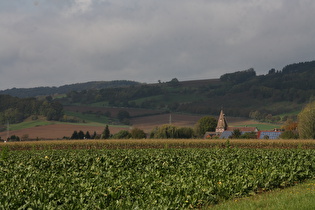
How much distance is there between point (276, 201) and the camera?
17.3 meters

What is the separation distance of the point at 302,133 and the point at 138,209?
284ft

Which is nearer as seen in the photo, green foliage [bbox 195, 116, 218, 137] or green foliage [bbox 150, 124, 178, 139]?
green foliage [bbox 150, 124, 178, 139]

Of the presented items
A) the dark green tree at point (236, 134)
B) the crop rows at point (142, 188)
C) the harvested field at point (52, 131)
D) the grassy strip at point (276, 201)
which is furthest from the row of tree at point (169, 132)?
the grassy strip at point (276, 201)

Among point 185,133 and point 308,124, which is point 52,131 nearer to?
point 185,133

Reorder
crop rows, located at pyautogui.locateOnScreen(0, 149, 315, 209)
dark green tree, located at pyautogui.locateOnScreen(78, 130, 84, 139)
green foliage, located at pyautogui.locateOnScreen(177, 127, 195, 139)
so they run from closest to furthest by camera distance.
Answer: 1. crop rows, located at pyautogui.locateOnScreen(0, 149, 315, 209)
2. green foliage, located at pyautogui.locateOnScreen(177, 127, 195, 139)
3. dark green tree, located at pyautogui.locateOnScreen(78, 130, 84, 139)

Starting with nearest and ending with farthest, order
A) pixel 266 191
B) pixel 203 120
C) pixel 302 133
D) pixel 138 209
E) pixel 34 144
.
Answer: pixel 138 209
pixel 266 191
pixel 34 144
pixel 302 133
pixel 203 120

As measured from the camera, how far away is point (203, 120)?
166 metres

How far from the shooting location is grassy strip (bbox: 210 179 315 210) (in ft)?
53.5

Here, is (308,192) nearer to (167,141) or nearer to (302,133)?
(167,141)

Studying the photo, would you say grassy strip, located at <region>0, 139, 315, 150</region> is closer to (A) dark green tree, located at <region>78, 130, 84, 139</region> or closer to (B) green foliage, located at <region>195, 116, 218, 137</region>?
(B) green foliage, located at <region>195, 116, 218, 137</region>

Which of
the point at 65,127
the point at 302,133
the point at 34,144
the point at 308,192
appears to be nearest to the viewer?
the point at 308,192

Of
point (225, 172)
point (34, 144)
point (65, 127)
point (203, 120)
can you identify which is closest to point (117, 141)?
point (34, 144)

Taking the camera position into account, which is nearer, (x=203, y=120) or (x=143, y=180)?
(x=143, y=180)

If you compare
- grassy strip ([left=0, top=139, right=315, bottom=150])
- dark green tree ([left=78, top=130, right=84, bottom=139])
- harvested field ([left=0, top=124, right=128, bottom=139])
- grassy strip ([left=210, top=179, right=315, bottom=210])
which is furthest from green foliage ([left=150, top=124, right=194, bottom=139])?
grassy strip ([left=210, top=179, right=315, bottom=210])
